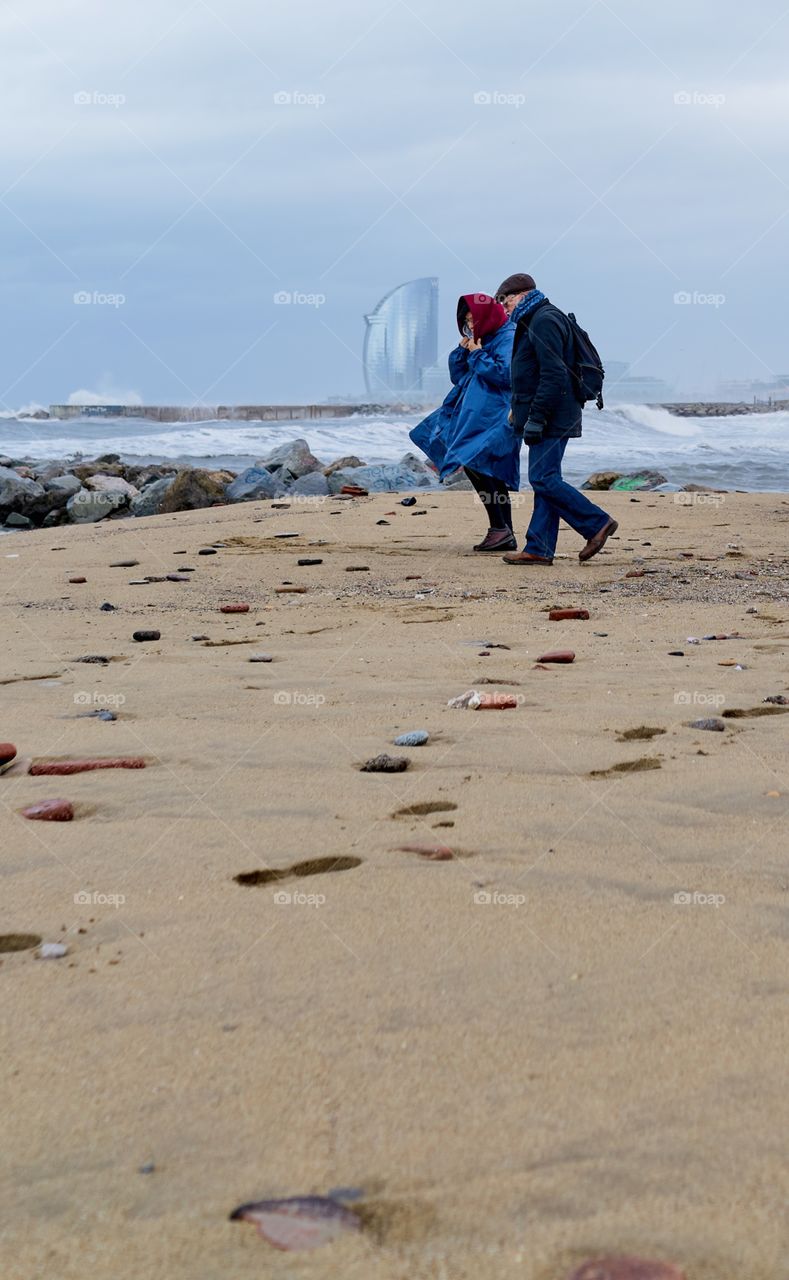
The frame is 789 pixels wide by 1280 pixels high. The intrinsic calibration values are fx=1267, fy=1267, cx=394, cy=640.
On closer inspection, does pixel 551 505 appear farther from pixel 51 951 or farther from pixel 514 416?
pixel 51 951

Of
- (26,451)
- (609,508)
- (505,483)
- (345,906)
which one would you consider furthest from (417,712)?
(26,451)

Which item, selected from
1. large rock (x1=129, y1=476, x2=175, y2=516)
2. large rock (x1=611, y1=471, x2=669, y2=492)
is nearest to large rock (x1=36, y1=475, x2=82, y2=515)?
large rock (x1=129, y1=476, x2=175, y2=516)

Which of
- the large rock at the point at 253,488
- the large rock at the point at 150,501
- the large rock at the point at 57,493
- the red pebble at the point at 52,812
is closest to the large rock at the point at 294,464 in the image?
the large rock at the point at 253,488

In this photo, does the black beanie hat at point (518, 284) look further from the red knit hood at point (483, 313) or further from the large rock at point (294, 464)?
the large rock at point (294, 464)

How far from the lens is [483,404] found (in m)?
9.02

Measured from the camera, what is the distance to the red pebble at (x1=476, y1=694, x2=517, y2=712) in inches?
160

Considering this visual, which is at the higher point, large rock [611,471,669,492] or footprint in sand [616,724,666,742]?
large rock [611,471,669,492]

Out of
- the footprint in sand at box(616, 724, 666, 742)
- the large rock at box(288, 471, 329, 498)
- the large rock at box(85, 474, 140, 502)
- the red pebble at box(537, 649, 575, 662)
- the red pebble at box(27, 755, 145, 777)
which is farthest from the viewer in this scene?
the large rock at box(288, 471, 329, 498)

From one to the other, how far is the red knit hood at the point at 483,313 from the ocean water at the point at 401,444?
38.3 feet

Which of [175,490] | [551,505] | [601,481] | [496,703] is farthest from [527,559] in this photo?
[601,481]

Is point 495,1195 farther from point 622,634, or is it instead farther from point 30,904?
point 622,634

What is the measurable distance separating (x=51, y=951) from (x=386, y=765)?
1261mm

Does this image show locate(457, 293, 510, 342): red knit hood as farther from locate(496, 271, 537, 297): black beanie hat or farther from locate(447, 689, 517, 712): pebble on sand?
locate(447, 689, 517, 712): pebble on sand

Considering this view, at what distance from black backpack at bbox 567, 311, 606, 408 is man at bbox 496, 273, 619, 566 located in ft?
0.15
